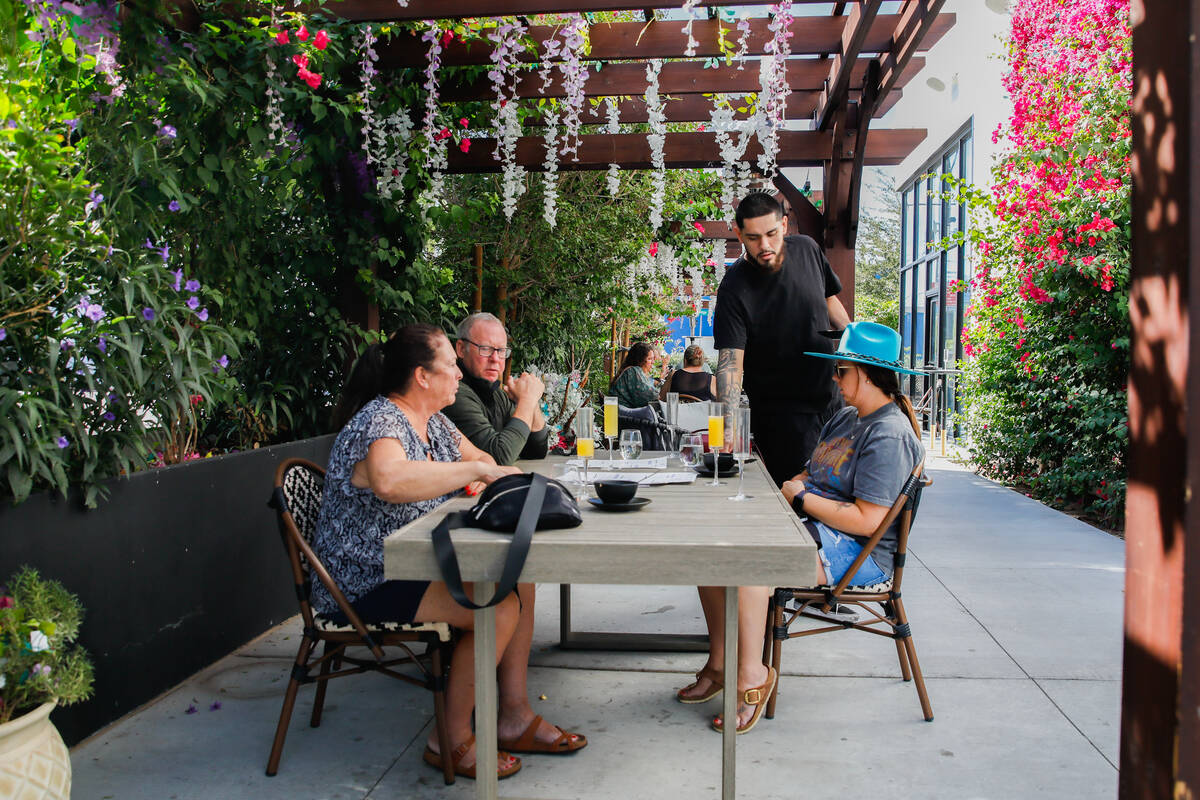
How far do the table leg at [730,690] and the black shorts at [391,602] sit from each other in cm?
80

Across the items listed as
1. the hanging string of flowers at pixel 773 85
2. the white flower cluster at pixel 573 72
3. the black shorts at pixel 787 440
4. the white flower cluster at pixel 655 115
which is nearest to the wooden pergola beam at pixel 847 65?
the hanging string of flowers at pixel 773 85

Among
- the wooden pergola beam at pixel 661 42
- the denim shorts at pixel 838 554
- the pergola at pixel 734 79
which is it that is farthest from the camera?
the wooden pergola beam at pixel 661 42

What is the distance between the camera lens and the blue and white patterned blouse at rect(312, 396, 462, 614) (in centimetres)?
243

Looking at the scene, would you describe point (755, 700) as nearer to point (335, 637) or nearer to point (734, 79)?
point (335, 637)

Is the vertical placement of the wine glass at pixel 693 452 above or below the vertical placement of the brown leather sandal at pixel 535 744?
above

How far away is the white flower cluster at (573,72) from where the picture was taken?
459 centimetres

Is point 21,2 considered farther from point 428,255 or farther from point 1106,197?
point 1106,197

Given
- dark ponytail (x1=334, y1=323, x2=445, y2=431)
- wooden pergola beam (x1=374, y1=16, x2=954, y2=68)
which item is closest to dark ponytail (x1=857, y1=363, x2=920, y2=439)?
dark ponytail (x1=334, y1=323, x2=445, y2=431)

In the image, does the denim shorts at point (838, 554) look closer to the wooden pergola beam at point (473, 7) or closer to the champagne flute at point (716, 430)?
the champagne flute at point (716, 430)

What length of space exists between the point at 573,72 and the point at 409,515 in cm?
312

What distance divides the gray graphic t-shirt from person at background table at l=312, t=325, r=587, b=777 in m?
→ 1.05

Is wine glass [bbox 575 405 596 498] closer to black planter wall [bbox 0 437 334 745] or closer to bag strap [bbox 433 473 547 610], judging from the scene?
bag strap [bbox 433 473 547 610]

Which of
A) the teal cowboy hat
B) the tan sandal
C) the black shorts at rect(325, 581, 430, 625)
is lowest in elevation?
the tan sandal

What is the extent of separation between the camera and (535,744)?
8.63ft
